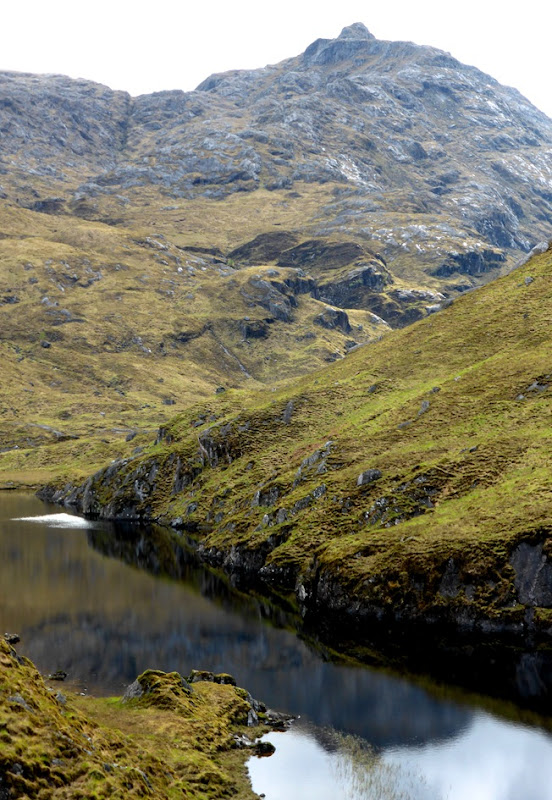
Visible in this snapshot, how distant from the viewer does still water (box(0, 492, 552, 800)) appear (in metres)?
35.5

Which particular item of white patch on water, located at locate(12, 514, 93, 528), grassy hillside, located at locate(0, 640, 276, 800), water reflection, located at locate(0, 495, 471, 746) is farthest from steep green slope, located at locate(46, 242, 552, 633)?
grassy hillside, located at locate(0, 640, 276, 800)

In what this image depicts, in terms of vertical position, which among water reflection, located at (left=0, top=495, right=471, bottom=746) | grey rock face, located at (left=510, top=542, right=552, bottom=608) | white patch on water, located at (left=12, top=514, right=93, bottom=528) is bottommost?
white patch on water, located at (left=12, top=514, right=93, bottom=528)

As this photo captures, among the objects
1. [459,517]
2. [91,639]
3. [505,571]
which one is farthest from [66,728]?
[459,517]

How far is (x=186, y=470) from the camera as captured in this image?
394 feet

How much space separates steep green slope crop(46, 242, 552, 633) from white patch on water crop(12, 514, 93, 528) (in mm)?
5437

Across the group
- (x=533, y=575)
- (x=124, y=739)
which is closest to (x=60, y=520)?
(x=533, y=575)

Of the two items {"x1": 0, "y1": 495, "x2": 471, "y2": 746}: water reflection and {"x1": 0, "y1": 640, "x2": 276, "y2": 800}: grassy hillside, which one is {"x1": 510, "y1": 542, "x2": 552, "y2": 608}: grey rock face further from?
{"x1": 0, "y1": 640, "x2": 276, "y2": 800}: grassy hillside

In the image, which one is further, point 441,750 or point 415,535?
point 415,535

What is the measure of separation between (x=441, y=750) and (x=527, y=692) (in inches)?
405

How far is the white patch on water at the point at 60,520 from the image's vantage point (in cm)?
12412

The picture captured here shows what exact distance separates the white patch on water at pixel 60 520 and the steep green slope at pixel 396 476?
5437mm

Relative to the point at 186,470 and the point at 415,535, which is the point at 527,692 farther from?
the point at 186,470

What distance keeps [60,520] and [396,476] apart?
79.0m

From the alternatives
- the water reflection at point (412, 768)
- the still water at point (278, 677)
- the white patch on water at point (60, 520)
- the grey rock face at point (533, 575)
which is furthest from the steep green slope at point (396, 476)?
the water reflection at point (412, 768)
